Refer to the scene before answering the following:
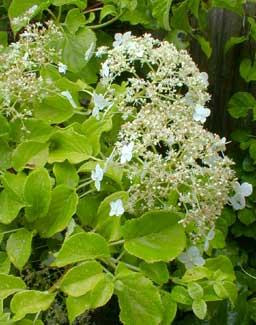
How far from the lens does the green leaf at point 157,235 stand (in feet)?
3.16

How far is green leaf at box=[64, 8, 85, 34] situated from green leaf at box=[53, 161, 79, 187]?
547mm

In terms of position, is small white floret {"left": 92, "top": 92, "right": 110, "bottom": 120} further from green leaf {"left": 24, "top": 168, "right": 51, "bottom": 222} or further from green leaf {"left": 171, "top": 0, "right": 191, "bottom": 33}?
green leaf {"left": 171, "top": 0, "right": 191, "bottom": 33}

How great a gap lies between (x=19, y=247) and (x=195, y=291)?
0.29m

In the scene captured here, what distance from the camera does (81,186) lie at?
3.48 feet

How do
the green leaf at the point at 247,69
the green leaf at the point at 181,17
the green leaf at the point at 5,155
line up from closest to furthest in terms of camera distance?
1. the green leaf at the point at 5,155
2. the green leaf at the point at 181,17
3. the green leaf at the point at 247,69

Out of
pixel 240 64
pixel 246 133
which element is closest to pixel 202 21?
pixel 240 64

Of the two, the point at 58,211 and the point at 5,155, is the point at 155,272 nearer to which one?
the point at 58,211

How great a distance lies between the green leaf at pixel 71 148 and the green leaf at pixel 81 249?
170mm

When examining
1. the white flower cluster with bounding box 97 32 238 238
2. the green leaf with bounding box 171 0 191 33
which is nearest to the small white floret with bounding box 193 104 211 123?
the white flower cluster with bounding box 97 32 238 238

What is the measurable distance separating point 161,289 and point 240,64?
1.34 metres

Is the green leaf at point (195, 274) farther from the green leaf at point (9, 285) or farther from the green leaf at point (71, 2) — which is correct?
the green leaf at point (71, 2)

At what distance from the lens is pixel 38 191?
1.01 meters

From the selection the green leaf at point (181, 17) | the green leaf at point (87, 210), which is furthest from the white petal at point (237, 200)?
the green leaf at point (181, 17)

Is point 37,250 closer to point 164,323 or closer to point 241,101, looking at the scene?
point 164,323
